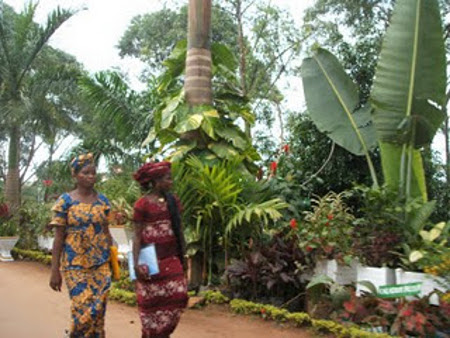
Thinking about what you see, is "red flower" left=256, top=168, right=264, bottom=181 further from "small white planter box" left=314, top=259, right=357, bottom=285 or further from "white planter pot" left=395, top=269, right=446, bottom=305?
"white planter pot" left=395, top=269, right=446, bottom=305

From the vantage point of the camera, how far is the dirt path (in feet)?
17.3

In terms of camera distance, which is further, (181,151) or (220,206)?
(181,151)

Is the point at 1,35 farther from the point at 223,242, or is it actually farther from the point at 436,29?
the point at 436,29

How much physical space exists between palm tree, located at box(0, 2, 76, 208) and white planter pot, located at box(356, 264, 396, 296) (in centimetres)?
973

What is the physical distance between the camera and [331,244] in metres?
5.61

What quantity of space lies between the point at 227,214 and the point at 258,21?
996cm

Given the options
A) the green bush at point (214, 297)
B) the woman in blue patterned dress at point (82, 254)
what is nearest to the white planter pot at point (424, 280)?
the green bush at point (214, 297)

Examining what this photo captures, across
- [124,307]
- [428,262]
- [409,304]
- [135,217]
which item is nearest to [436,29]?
[428,262]

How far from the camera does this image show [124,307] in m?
6.79

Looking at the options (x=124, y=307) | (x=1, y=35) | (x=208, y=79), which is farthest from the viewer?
(x=1, y=35)

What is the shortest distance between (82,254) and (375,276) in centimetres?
289

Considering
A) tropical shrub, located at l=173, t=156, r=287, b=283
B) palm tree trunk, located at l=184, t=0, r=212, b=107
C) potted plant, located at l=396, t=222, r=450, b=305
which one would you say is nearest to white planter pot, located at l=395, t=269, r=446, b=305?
potted plant, located at l=396, t=222, r=450, b=305

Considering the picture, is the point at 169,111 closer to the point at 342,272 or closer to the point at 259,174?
the point at 259,174

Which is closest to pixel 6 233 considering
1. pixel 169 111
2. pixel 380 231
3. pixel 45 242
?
pixel 45 242
